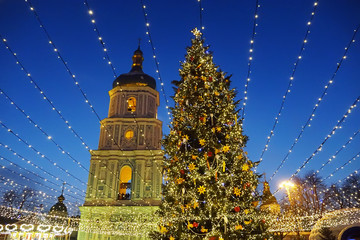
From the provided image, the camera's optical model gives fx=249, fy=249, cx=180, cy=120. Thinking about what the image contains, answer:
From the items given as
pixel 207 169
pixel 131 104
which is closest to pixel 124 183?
pixel 131 104

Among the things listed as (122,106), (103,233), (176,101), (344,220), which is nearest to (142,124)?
(122,106)

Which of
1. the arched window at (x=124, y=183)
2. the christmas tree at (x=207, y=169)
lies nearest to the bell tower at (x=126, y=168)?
the arched window at (x=124, y=183)

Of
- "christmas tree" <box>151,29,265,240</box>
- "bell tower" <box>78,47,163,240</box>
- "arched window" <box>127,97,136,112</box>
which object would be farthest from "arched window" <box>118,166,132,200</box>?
"christmas tree" <box>151,29,265,240</box>

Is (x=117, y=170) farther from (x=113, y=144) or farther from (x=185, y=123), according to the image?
(x=185, y=123)

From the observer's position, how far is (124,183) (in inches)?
969

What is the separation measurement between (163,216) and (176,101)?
371cm

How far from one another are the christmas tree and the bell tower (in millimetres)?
12866

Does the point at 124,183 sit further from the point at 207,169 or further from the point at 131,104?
the point at 207,169

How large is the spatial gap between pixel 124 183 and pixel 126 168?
4.84 feet

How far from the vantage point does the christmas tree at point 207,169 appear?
6.36m

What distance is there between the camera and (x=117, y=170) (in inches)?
904

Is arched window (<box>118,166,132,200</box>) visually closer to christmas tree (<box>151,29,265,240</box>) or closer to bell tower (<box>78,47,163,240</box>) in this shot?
bell tower (<box>78,47,163,240</box>)

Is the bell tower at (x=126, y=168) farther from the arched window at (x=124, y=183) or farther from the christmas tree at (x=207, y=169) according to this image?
the christmas tree at (x=207, y=169)

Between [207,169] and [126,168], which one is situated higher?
[126,168]
